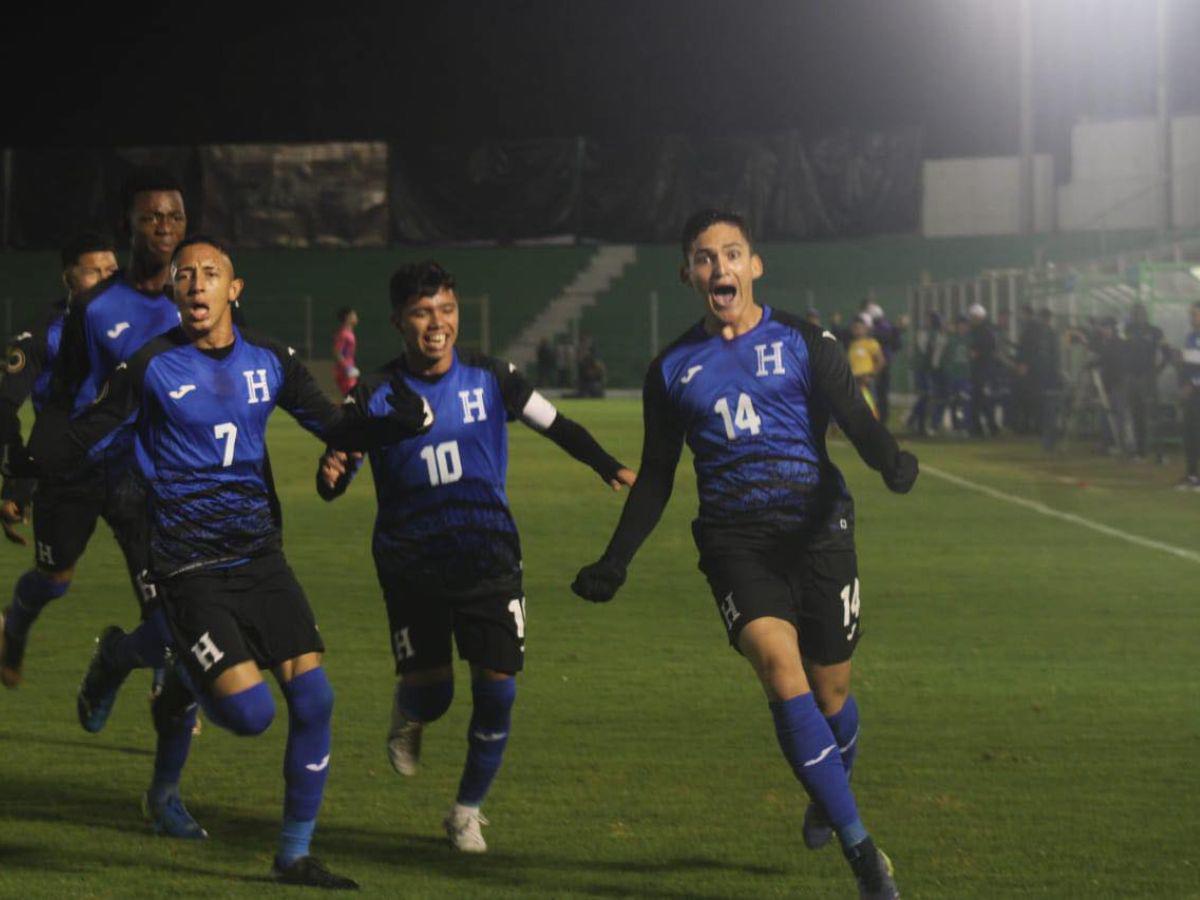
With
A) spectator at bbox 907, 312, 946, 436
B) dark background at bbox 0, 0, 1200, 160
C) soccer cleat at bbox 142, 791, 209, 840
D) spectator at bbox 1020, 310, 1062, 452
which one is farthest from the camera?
dark background at bbox 0, 0, 1200, 160

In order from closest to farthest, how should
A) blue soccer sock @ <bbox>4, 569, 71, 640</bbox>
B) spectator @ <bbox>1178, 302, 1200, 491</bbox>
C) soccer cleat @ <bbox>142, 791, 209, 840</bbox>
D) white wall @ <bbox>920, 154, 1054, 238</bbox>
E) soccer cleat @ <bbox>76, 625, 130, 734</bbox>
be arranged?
soccer cleat @ <bbox>142, 791, 209, 840</bbox>
soccer cleat @ <bbox>76, 625, 130, 734</bbox>
blue soccer sock @ <bbox>4, 569, 71, 640</bbox>
spectator @ <bbox>1178, 302, 1200, 491</bbox>
white wall @ <bbox>920, 154, 1054, 238</bbox>

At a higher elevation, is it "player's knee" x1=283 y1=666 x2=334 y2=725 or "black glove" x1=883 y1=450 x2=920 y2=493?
"black glove" x1=883 y1=450 x2=920 y2=493

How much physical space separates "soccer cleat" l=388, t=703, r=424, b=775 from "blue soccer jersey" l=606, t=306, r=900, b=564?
1.14m

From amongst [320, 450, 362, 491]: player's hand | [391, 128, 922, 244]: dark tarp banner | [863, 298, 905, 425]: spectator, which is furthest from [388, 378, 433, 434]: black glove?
[391, 128, 922, 244]: dark tarp banner

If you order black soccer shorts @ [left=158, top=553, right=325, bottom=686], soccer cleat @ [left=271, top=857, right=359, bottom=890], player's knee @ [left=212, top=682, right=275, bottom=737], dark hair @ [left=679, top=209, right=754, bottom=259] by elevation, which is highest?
dark hair @ [left=679, top=209, right=754, bottom=259]

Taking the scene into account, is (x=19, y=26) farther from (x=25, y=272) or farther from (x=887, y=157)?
(x=887, y=157)

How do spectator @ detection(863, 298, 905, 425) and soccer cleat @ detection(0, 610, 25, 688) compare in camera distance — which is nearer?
soccer cleat @ detection(0, 610, 25, 688)

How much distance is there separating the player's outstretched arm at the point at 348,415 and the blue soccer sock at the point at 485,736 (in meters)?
0.92

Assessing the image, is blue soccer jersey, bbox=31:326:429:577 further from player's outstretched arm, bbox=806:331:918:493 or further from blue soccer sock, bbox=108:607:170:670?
player's outstretched arm, bbox=806:331:918:493

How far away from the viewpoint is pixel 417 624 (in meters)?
6.67

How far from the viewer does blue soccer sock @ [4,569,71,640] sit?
9156mm

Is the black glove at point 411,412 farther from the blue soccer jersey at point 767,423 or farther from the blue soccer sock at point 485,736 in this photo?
the blue soccer sock at point 485,736

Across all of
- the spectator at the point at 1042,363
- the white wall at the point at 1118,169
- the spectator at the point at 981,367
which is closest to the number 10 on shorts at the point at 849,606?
the spectator at the point at 1042,363

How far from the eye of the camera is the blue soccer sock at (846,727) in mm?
6449
